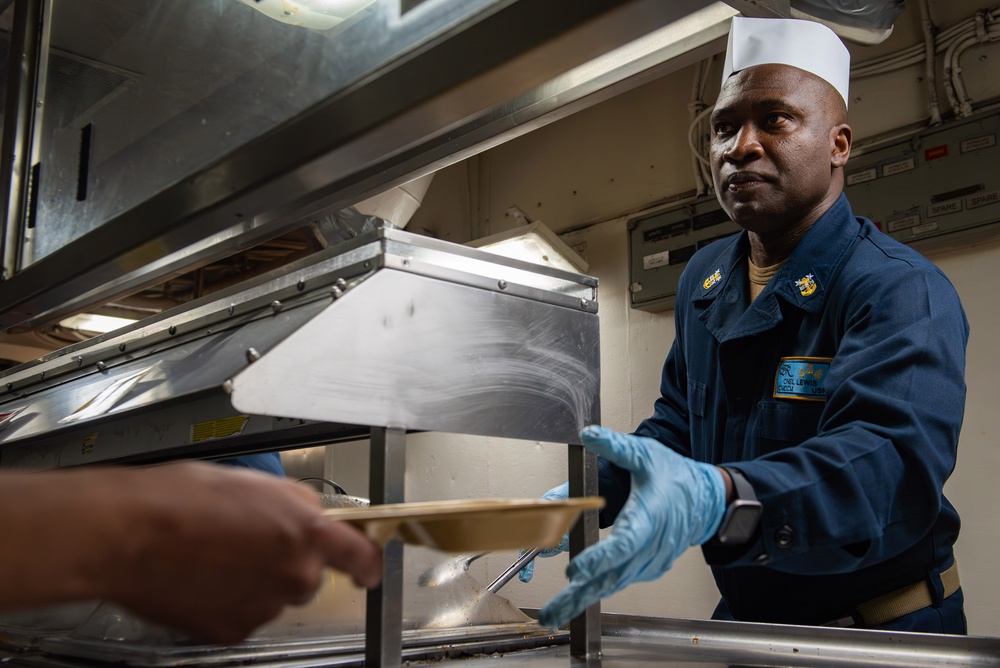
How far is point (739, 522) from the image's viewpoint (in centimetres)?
100

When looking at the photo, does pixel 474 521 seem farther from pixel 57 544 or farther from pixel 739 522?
pixel 739 522

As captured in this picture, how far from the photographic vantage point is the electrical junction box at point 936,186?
2553 mm

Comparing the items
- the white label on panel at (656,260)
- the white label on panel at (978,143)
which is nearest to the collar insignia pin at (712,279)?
the white label on panel at (978,143)

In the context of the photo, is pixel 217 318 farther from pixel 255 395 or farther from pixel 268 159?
pixel 255 395

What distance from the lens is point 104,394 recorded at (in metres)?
1.42

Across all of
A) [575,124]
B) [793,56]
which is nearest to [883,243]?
[793,56]

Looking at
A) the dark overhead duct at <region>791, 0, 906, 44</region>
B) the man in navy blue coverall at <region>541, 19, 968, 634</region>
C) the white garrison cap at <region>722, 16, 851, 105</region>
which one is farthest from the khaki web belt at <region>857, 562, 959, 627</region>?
the dark overhead duct at <region>791, 0, 906, 44</region>

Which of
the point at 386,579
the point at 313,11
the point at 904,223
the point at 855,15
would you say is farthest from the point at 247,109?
the point at 904,223

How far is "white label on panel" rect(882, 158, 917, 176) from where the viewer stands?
271 centimetres

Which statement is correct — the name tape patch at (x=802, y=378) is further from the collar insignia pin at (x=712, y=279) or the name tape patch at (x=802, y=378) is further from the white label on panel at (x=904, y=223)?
the white label on panel at (x=904, y=223)

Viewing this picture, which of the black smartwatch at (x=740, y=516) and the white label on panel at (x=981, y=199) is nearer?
the black smartwatch at (x=740, y=516)

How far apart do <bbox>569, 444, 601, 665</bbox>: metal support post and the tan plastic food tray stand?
1.96 ft

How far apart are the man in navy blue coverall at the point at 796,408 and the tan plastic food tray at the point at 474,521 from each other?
19 centimetres

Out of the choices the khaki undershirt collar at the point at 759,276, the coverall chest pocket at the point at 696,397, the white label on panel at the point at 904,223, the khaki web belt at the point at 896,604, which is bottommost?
the khaki web belt at the point at 896,604
